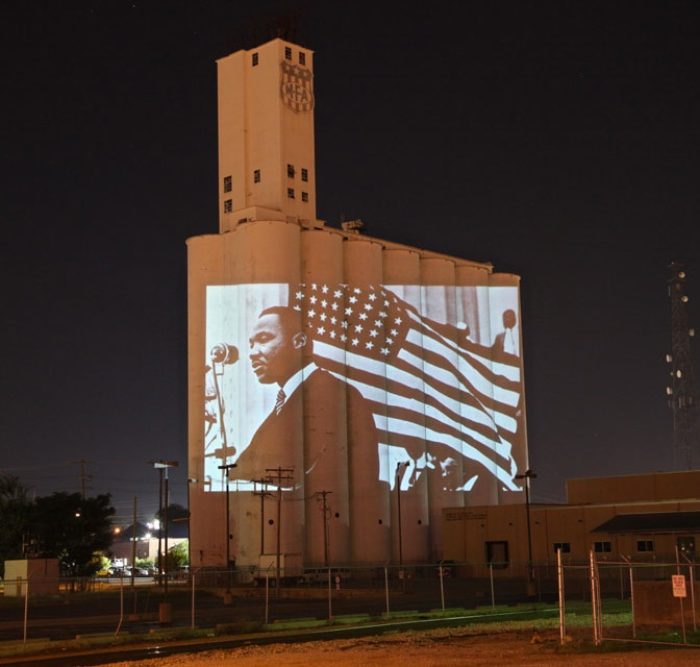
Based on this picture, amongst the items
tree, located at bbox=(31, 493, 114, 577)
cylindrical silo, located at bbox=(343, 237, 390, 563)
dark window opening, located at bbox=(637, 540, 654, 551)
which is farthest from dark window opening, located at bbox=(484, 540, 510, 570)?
tree, located at bbox=(31, 493, 114, 577)

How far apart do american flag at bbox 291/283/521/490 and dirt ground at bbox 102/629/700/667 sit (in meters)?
65.8

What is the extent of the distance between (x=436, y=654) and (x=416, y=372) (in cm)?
7656

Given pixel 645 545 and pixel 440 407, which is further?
pixel 440 407

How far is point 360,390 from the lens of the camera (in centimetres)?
9569

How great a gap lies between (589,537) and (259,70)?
2138 inches

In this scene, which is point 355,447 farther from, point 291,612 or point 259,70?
point 291,612

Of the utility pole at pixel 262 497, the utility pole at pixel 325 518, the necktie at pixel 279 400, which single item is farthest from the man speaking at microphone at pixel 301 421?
the utility pole at pixel 262 497

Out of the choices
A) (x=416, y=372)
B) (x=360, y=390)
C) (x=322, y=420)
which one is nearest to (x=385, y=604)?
(x=322, y=420)

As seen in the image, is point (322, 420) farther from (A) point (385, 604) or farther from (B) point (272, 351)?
(A) point (385, 604)

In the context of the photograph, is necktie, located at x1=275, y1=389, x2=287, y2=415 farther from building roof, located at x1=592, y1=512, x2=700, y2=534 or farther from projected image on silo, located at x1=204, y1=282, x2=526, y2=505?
building roof, located at x1=592, y1=512, x2=700, y2=534

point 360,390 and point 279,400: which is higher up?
point 360,390

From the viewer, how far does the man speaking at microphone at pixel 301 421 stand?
8875 centimetres

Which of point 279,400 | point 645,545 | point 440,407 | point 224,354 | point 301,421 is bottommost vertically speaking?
point 645,545

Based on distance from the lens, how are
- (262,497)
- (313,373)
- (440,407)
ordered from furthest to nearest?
(440,407) < (313,373) < (262,497)
